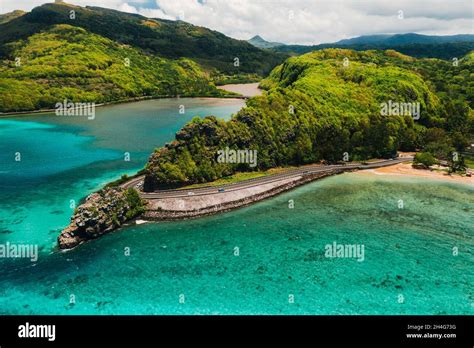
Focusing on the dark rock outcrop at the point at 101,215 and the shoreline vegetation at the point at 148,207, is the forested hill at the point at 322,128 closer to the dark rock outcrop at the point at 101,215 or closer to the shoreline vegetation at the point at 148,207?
the shoreline vegetation at the point at 148,207

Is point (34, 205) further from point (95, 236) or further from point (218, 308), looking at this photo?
point (218, 308)

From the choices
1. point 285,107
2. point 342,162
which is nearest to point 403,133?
point 342,162

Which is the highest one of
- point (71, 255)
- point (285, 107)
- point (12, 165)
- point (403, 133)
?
point (285, 107)

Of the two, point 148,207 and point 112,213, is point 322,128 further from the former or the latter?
point 112,213

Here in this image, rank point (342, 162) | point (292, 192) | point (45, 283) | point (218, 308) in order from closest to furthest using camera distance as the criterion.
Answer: point (218, 308), point (45, 283), point (292, 192), point (342, 162)

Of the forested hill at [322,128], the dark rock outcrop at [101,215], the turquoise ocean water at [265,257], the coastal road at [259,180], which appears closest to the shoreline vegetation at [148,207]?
the dark rock outcrop at [101,215]

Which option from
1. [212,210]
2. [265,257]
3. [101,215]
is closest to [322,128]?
[212,210]

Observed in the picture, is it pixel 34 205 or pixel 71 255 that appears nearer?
pixel 71 255
